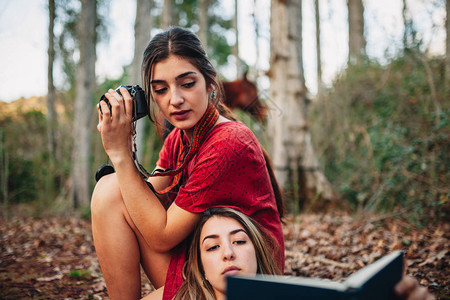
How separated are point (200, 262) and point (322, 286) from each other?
41.2 inches

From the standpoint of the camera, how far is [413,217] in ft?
12.8

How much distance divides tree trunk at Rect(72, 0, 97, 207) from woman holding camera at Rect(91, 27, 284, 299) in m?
4.64

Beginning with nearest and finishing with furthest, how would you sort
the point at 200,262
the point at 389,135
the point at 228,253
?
1. the point at 228,253
2. the point at 200,262
3. the point at 389,135

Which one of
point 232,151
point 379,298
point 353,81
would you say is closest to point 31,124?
point 353,81

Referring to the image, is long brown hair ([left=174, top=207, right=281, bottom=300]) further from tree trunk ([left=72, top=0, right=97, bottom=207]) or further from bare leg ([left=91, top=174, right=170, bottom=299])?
tree trunk ([left=72, top=0, right=97, bottom=207])

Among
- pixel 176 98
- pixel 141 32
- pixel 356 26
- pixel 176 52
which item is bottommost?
pixel 176 98

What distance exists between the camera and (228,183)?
5.86 ft

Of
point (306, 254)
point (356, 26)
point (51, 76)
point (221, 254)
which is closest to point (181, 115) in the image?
point (221, 254)

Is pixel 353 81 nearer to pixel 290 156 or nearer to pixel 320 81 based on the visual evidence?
pixel 320 81

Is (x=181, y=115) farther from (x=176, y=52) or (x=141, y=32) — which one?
(x=141, y=32)

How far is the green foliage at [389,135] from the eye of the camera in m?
4.12

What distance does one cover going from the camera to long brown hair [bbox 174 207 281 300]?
1679mm

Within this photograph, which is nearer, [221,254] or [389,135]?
[221,254]

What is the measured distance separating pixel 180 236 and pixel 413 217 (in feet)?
10.2
